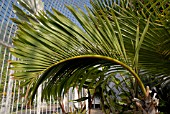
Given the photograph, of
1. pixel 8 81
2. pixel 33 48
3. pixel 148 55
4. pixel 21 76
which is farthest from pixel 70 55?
pixel 8 81

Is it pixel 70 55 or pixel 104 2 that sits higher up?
pixel 104 2

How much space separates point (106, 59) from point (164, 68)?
85cm

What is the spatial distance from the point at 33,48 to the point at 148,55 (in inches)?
46.8

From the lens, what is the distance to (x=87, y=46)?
1.27 m

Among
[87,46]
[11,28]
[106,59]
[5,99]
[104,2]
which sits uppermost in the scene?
[104,2]

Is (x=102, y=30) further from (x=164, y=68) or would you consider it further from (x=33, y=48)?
(x=164, y=68)

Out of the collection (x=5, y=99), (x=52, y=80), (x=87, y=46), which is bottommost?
(x=5, y=99)

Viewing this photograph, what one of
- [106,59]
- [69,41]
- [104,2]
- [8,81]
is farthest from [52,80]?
[104,2]

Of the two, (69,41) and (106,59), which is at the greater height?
(69,41)

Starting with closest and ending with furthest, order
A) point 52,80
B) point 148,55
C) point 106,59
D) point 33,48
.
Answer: point 33,48, point 106,59, point 52,80, point 148,55

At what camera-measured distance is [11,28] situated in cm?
262

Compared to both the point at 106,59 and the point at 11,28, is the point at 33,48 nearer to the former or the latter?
the point at 106,59

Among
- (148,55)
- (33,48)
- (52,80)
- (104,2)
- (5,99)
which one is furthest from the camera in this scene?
(104,2)

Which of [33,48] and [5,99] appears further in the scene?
[5,99]
